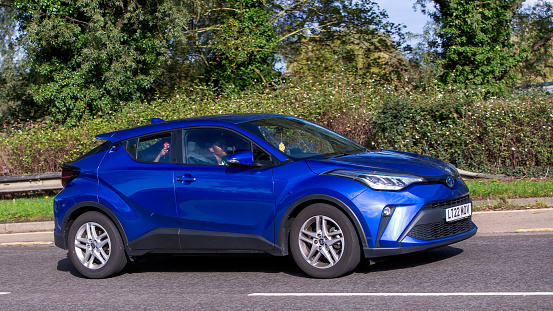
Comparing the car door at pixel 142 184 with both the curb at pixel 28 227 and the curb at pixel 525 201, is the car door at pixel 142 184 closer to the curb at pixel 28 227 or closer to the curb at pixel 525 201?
the curb at pixel 28 227

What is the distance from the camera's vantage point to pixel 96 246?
7430 millimetres

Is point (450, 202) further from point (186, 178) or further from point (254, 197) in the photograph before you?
point (186, 178)

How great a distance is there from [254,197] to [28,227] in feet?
22.0

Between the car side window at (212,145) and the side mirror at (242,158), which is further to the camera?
the car side window at (212,145)

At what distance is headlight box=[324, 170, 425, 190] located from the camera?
603cm

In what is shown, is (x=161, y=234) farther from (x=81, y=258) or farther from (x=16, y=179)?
(x=16, y=179)

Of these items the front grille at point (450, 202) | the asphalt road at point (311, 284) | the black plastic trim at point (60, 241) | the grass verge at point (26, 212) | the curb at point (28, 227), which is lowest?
the asphalt road at point (311, 284)

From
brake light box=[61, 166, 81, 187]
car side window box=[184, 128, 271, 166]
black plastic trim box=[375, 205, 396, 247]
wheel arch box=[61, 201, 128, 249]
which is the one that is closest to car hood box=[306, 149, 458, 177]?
black plastic trim box=[375, 205, 396, 247]

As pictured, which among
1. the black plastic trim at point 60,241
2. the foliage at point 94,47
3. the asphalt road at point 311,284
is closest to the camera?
the asphalt road at point 311,284

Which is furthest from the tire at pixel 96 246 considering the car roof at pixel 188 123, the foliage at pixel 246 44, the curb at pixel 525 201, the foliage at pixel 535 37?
the foliage at pixel 535 37

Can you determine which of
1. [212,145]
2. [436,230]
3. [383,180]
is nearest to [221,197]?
[212,145]

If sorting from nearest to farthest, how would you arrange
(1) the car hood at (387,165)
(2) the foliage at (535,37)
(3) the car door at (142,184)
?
(1) the car hood at (387,165), (3) the car door at (142,184), (2) the foliage at (535,37)

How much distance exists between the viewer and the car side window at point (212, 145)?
22.5ft

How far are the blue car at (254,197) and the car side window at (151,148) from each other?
0.01 m
